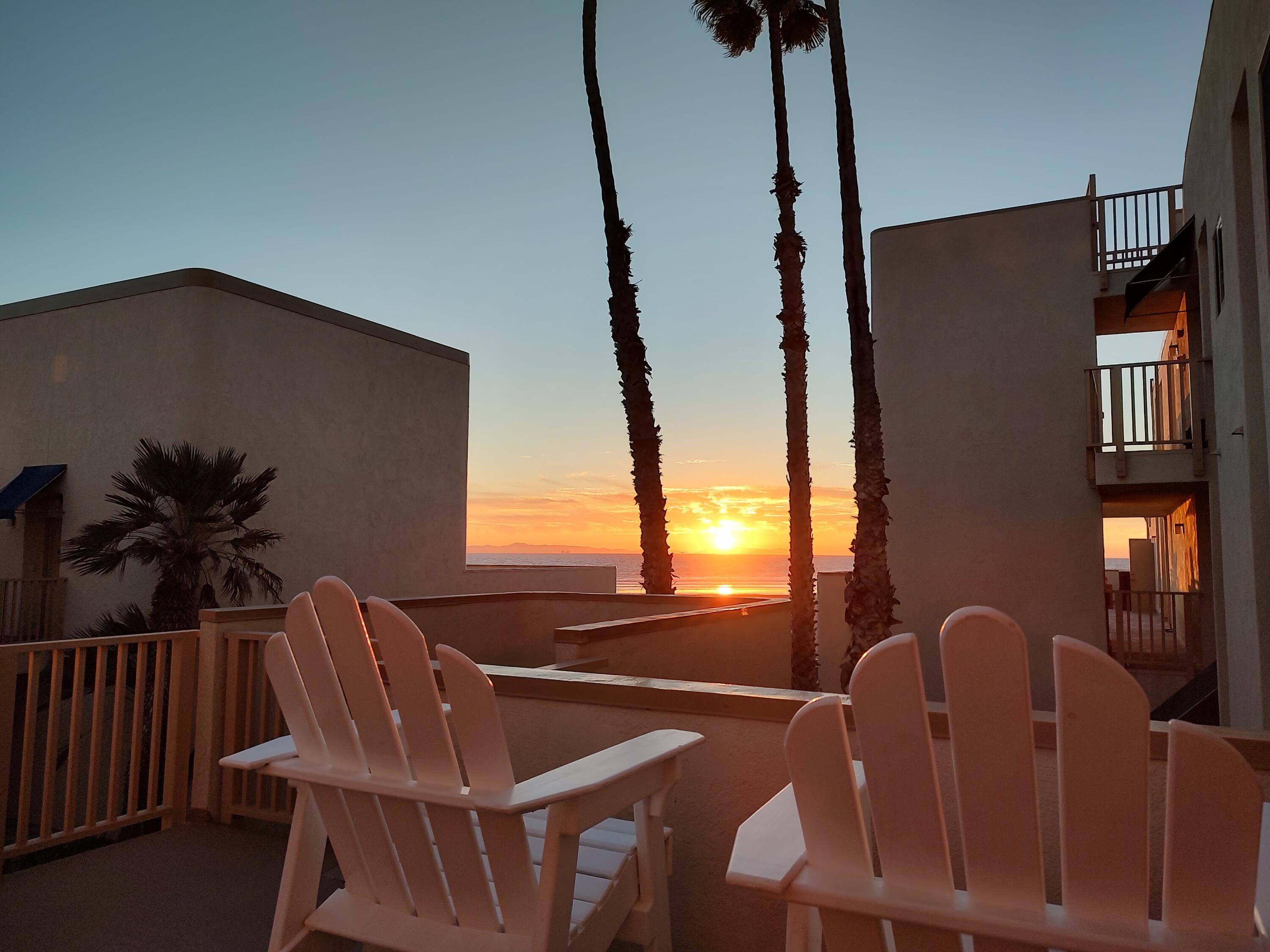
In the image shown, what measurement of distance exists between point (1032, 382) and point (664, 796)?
10605 millimetres

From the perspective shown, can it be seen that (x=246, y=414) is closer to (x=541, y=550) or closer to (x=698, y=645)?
(x=698, y=645)

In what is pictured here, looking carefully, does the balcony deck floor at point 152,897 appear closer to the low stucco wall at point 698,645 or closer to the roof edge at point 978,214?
the low stucco wall at point 698,645

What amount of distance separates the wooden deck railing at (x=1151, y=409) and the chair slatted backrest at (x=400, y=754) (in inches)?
371

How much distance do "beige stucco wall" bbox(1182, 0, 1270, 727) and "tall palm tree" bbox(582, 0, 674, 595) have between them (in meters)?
6.08

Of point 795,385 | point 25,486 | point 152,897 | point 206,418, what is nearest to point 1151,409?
point 795,385

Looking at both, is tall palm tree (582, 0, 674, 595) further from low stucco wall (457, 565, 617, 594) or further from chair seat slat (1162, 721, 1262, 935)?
chair seat slat (1162, 721, 1262, 935)

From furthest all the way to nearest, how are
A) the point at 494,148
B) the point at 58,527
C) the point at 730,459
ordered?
1. the point at 730,459
2. the point at 494,148
3. the point at 58,527

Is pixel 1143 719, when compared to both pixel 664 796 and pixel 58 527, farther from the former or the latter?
pixel 58 527

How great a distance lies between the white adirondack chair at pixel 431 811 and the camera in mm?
1526

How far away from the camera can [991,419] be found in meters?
10.9

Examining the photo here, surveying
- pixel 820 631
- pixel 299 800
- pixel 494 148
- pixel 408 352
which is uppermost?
pixel 494 148

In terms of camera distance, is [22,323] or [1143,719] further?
[22,323]

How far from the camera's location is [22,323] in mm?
11758

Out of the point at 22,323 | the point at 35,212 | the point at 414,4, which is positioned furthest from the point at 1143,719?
the point at 35,212
